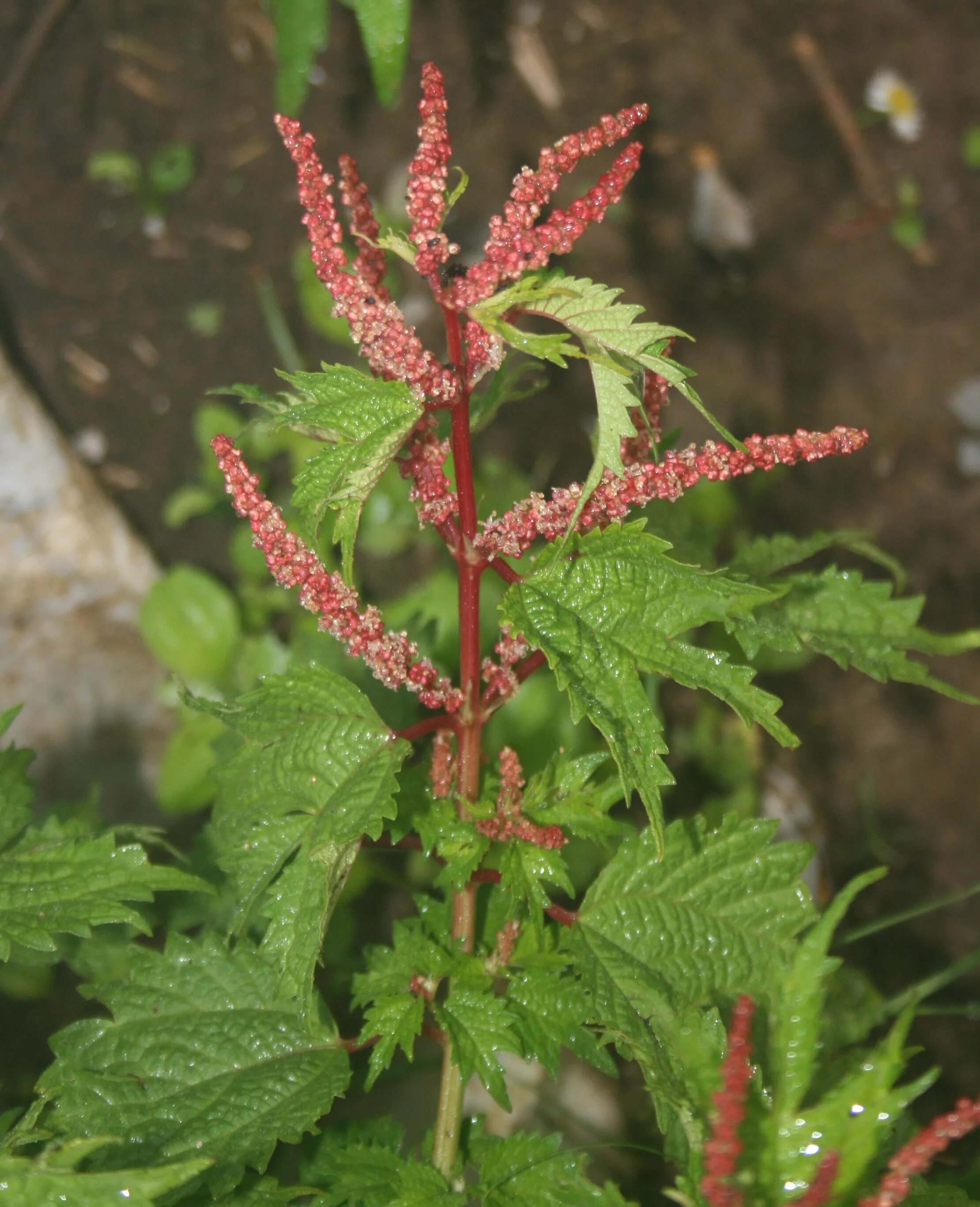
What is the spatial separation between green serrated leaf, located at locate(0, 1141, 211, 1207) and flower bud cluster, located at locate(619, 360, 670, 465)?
101cm

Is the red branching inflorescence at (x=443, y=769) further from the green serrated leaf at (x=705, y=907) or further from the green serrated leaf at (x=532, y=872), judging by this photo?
the green serrated leaf at (x=705, y=907)

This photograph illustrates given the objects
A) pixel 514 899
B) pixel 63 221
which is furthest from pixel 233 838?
pixel 63 221

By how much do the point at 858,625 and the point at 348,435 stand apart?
35.1 inches

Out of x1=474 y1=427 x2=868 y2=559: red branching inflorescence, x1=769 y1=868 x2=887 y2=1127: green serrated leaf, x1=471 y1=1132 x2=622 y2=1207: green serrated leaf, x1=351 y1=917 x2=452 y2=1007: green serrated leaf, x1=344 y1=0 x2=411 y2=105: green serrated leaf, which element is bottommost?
x1=471 y1=1132 x2=622 y2=1207: green serrated leaf

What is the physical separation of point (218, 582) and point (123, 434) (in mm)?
717

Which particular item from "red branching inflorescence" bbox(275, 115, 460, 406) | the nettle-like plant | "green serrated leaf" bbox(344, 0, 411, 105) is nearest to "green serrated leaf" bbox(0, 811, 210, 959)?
the nettle-like plant

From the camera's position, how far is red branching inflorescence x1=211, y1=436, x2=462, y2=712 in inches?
49.8

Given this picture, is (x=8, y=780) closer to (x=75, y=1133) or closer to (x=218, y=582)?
(x=75, y=1133)

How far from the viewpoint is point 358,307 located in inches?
47.7

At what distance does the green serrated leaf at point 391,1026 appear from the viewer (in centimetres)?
142

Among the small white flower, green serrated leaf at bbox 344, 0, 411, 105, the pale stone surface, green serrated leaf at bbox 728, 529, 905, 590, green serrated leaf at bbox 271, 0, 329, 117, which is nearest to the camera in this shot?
green serrated leaf at bbox 728, 529, 905, 590

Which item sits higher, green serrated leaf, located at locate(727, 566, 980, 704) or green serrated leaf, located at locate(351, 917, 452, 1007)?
green serrated leaf, located at locate(727, 566, 980, 704)

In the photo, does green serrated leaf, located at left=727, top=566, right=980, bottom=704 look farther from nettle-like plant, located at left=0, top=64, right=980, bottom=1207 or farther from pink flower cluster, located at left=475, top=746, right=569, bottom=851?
pink flower cluster, located at left=475, top=746, right=569, bottom=851

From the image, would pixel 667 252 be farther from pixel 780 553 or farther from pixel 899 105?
pixel 780 553
